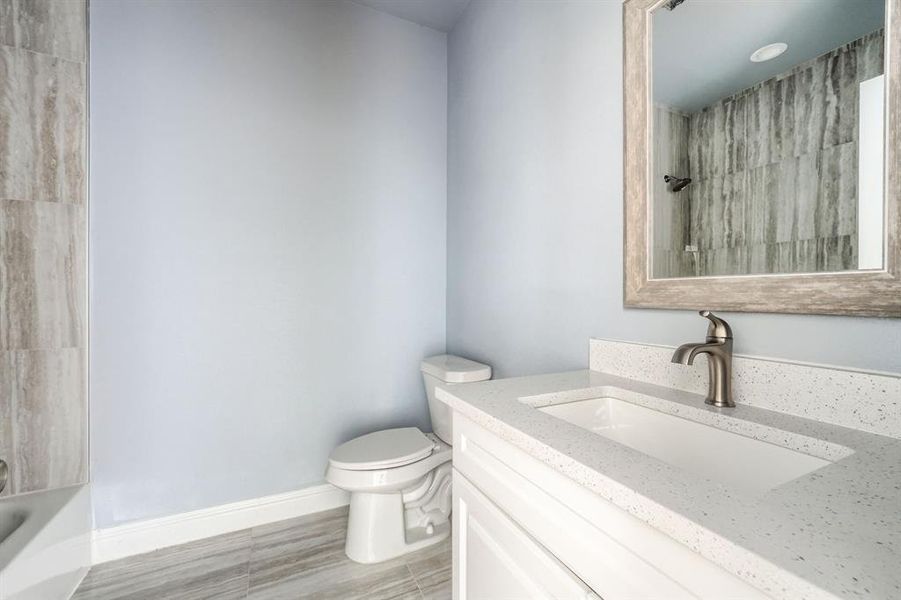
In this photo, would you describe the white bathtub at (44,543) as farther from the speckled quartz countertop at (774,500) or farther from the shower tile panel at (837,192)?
the shower tile panel at (837,192)

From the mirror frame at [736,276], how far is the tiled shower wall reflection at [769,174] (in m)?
0.02

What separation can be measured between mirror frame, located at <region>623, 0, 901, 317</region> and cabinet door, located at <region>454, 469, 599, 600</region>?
67 cm

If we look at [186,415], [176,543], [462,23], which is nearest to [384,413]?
[186,415]

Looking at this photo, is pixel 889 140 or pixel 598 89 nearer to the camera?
pixel 889 140

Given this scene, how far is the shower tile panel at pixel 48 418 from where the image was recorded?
4.54ft

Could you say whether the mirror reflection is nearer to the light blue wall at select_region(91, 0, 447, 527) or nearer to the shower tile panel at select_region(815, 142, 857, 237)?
the shower tile panel at select_region(815, 142, 857, 237)

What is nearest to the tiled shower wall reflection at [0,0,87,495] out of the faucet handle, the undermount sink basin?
the undermount sink basin

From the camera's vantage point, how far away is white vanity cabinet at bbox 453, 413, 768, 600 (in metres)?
0.45

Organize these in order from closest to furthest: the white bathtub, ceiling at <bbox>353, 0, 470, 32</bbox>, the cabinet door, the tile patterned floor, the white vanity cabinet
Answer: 1. the white vanity cabinet
2. the cabinet door
3. the white bathtub
4. the tile patterned floor
5. ceiling at <bbox>353, 0, 470, 32</bbox>

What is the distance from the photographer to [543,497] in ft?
2.15

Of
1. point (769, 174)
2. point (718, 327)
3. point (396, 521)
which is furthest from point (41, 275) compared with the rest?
point (769, 174)

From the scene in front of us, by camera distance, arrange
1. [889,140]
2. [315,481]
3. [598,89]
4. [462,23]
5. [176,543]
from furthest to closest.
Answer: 1. [462,23]
2. [315,481]
3. [176,543]
4. [598,89]
5. [889,140]

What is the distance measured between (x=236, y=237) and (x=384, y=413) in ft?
3.69

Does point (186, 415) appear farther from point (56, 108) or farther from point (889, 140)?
point (889, 140)
